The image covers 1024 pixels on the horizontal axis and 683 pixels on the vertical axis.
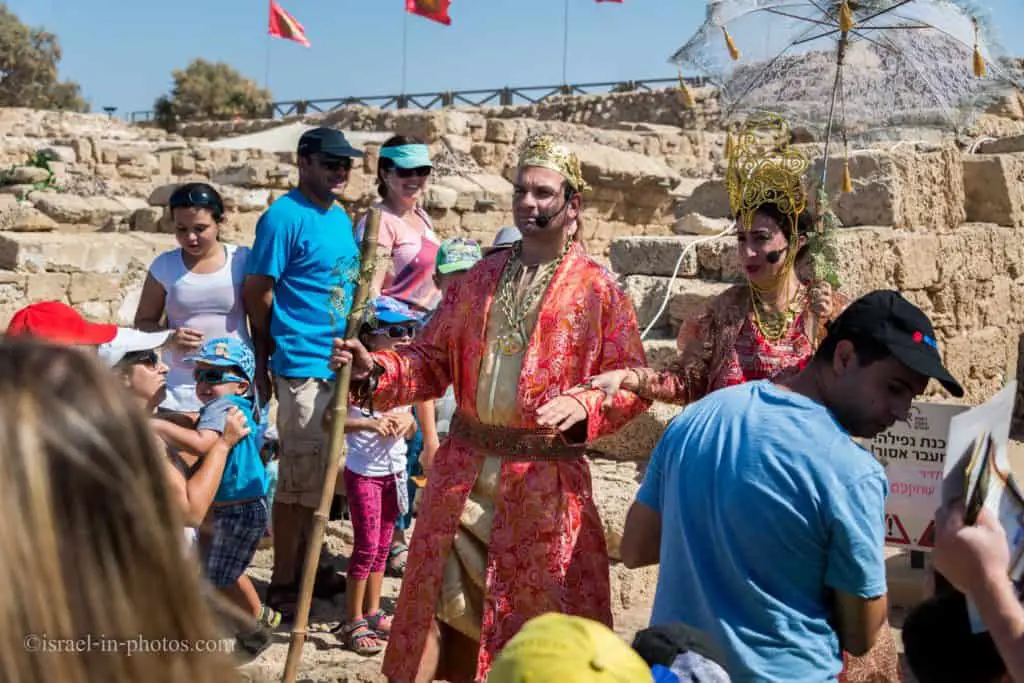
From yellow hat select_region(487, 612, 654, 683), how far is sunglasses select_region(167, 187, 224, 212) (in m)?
3.50

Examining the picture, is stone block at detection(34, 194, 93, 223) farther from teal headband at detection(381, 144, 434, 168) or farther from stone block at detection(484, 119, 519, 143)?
teal headband at detection(381, 144, 434, 168)

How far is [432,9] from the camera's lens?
54.8 feet

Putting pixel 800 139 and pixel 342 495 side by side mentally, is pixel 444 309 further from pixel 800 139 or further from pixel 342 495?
pixel 800 139

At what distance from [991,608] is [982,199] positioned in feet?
20.9

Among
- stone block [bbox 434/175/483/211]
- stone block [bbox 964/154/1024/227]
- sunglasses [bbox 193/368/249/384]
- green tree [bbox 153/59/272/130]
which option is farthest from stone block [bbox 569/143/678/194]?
green tree [bbox 153/59/272/130]

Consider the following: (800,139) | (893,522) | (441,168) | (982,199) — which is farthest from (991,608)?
(800,139)

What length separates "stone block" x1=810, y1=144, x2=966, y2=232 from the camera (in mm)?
6637

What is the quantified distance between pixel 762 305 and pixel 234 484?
2.02m

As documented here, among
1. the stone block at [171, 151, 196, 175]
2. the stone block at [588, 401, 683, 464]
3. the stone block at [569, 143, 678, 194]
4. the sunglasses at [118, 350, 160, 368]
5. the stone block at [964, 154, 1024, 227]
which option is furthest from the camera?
the stone block at [171, 151, 196, 175]

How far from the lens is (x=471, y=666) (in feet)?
11.8

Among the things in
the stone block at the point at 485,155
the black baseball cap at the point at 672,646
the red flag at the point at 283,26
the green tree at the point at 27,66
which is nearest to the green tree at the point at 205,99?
the green tree at the point at 27,66

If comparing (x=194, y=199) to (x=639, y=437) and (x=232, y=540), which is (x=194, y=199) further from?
(x=639, y=437)

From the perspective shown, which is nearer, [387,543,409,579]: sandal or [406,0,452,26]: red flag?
[387,543,409,579]: sandal

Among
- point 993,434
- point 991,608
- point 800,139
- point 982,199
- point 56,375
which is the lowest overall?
point 991,608
